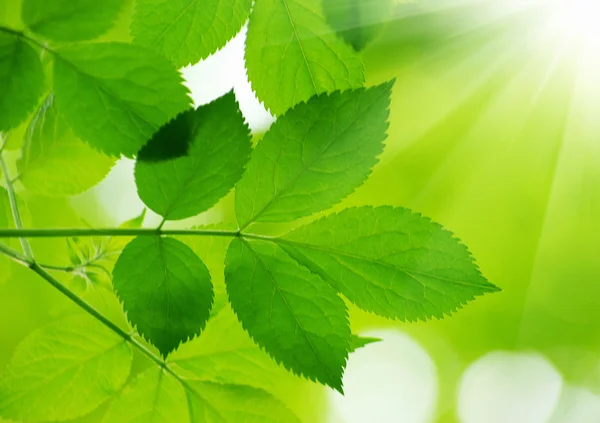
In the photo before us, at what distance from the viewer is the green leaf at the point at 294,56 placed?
57cm

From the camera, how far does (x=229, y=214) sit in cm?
215

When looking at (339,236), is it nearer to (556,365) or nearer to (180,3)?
(180,3)

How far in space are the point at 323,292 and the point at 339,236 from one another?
0.05 meters

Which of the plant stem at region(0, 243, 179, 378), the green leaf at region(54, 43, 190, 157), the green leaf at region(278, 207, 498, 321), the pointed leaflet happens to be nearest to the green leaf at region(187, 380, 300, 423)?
the pointed leaflet

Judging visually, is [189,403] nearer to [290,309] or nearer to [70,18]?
[290,309]

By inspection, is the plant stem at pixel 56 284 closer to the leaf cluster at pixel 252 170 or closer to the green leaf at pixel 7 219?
the leaf cluster at pixel 252 170

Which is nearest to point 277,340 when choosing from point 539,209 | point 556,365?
point 539,209

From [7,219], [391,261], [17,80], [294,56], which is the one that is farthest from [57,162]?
[391,261]

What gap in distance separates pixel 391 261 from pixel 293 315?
0.32 ft

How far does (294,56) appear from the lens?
1.89 ft

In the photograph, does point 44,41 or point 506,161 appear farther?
point 506,161

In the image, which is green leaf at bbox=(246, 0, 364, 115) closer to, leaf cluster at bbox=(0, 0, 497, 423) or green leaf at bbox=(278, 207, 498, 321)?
leaf cluster at bbox=(0, 0, 497, 423)

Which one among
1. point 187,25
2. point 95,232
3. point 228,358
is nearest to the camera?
point 95,232

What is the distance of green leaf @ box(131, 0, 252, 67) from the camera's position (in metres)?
0.55
